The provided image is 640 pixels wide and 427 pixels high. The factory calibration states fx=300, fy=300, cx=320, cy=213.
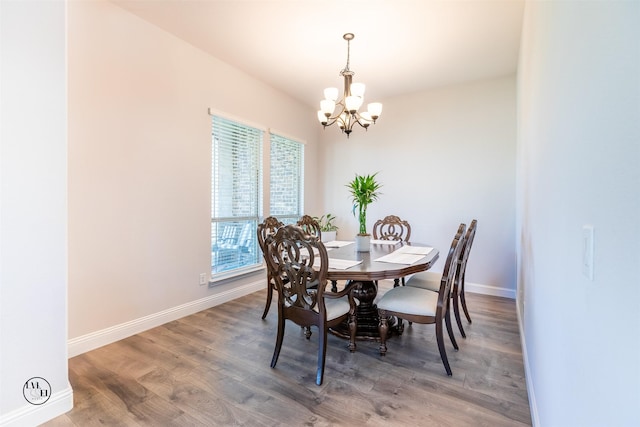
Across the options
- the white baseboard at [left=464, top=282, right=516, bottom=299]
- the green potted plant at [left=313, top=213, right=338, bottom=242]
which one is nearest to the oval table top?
the white baseboard at [left=464, top=282, right=516, bottom=299]

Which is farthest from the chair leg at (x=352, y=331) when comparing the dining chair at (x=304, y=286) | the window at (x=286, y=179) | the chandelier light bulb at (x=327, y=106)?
the window at (x=286, y=179)

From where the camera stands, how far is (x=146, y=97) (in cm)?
278

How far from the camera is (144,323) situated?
2781mm

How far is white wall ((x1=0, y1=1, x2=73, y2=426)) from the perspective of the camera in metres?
1.51

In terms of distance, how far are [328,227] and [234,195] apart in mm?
1837

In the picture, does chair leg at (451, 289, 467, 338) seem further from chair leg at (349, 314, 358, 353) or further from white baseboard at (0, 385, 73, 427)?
white baseboard at (0, 385, 73, 427)

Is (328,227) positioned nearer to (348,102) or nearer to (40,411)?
(348,102)

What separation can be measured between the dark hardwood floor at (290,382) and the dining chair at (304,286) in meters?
0.23

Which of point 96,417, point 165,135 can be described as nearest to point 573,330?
point 96,417

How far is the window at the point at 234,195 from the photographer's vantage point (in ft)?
11.5

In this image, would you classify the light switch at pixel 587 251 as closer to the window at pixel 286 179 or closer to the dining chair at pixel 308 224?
the dining chair at pixel 308 224

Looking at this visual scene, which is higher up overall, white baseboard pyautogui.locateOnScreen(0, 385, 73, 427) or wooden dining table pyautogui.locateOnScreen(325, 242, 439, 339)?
wooden dining table pyautogui.locateOnScreen(325, 242, 439, 339)

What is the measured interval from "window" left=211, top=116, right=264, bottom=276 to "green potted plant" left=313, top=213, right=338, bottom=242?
122 centimetres

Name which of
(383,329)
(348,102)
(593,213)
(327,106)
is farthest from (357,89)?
(593,213)
